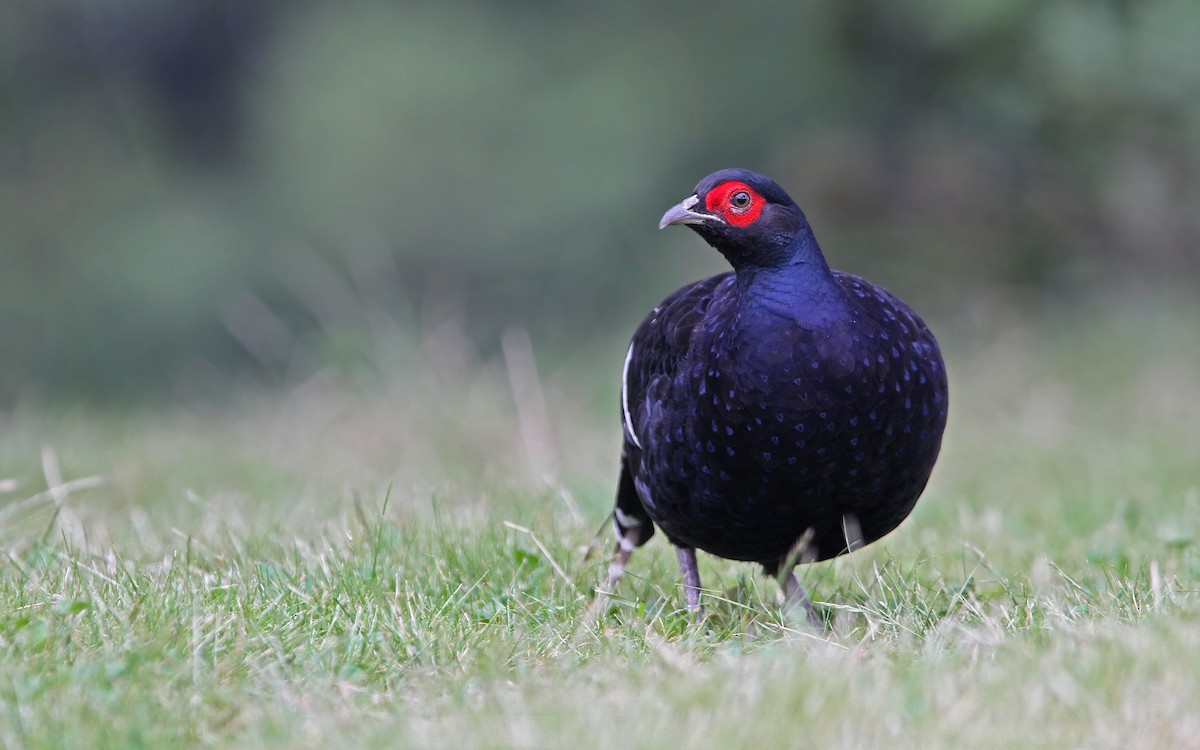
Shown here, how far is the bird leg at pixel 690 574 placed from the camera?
3857mm

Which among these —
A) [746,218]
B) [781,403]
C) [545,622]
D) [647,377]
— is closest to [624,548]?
[647,377]

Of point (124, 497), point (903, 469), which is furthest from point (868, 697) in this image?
point (124, 497)

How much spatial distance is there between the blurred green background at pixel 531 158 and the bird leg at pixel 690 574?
5562 mm

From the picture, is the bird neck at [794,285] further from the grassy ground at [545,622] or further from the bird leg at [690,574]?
the bird leg at [690,574]

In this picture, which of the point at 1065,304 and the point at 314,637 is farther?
the point at 1065,304

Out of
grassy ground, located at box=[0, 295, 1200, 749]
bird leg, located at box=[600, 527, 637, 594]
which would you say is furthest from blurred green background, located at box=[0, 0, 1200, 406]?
bird leg, located at box=[600, 527, 637, 594]

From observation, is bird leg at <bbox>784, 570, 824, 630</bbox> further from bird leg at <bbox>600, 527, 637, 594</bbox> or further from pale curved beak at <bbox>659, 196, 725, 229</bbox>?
pale curved beak at <bbox>659, 196, 725, 229</bbox>

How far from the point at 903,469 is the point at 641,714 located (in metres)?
1.18

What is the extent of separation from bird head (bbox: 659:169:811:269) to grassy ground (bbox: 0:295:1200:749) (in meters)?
0.92

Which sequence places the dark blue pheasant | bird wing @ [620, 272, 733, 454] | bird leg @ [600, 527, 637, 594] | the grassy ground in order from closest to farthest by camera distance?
the grassy ground
the dark blue pheasant
bird wing @ [620, 272, 733, 454]
bird leg @ [600, 527, 637, 594]

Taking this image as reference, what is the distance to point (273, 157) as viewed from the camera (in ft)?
48.2

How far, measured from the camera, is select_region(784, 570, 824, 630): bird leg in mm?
3532

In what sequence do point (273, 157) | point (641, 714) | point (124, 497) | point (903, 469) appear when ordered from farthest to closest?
point (273, 157)
point (124, 497)
point (903, 469)
point (641, 714)

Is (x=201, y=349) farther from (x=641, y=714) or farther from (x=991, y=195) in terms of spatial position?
(x=641, y=714)
